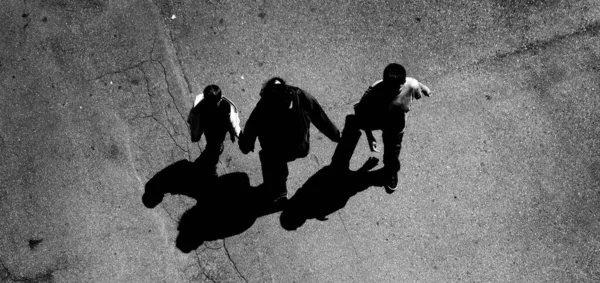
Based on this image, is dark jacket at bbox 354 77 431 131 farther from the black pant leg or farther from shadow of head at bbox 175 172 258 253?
shadow of head at bbox 175 172 258 253

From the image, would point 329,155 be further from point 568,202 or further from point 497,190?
point 568,202

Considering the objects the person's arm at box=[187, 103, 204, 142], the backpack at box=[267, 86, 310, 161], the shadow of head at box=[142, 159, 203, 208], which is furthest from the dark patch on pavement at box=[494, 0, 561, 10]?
the shadow of head at box=[142, 159, 203, 208]

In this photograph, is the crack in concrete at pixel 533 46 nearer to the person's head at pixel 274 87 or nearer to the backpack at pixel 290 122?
the backpack at pixel 290 122

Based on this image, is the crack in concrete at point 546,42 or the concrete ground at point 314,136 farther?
the crack in concrete at point 546,42

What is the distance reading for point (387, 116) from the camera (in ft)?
18.2

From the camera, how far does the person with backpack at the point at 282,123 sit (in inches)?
190

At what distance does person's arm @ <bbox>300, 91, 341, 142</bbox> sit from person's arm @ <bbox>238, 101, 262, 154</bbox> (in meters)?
0.46

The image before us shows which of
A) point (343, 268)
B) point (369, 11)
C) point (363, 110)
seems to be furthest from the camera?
point (369, 11)

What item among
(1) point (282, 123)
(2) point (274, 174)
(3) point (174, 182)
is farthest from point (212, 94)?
(3) point (174, 182)

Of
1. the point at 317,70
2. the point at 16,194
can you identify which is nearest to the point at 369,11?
the point at 317,70

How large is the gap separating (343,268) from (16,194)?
395 cm

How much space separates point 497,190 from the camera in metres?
6.37

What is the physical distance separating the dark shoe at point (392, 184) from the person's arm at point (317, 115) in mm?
1061

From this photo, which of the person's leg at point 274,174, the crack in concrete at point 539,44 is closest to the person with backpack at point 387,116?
the person's leg at point 274,174
